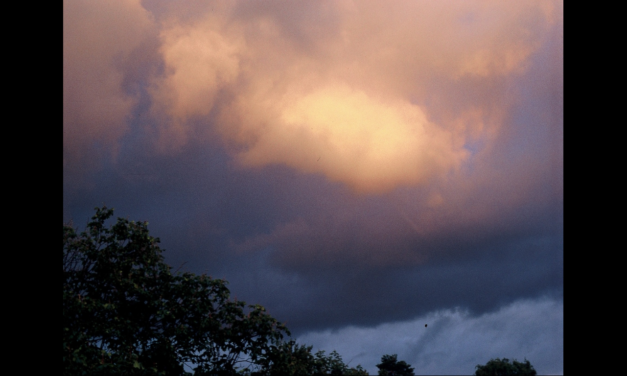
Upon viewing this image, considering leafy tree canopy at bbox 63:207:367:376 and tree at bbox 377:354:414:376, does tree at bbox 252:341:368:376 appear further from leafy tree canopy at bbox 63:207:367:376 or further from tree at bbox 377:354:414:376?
tree at bbox 377:354:414:376

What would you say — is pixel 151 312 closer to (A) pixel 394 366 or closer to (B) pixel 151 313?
(B) pixel 151 313

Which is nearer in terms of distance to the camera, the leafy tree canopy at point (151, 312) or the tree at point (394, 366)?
the leafy tree canopy at point (151, 312)

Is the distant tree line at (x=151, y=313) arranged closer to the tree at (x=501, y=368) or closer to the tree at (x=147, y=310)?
the tree at (x=147, y=310)

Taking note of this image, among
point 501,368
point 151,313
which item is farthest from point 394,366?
point 151,313

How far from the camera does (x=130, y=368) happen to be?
10562 mm

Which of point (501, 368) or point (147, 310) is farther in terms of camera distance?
point (501, 368)

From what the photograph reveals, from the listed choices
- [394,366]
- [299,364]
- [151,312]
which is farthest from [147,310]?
[394,366]

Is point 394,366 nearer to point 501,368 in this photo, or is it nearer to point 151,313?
point 501,368

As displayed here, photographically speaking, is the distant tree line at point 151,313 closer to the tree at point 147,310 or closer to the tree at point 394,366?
the tree at point 147,310

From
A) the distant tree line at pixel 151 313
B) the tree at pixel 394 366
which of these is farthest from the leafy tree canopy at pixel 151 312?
the tree at pixel 394 366

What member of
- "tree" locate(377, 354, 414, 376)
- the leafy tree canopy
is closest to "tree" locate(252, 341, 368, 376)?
the leafy tree canopy

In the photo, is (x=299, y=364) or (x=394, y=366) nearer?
(x=299, y=364)
